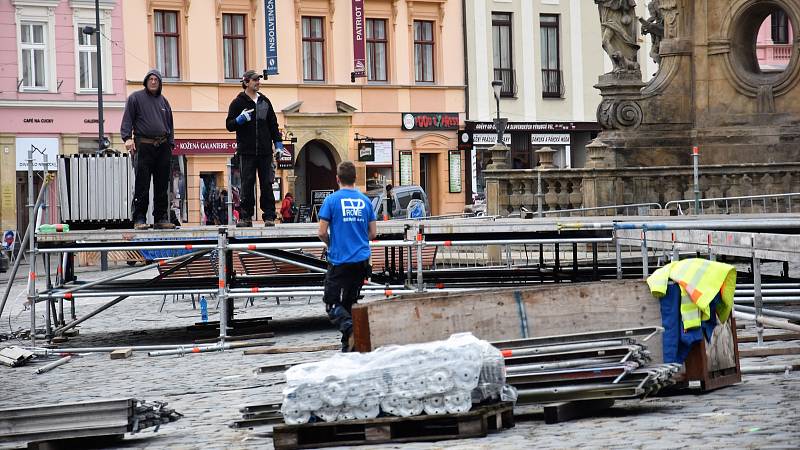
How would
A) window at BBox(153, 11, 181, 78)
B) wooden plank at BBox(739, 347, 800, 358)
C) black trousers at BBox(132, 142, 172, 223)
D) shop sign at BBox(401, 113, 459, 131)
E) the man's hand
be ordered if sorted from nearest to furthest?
wooden plank at BBox(739, 347, 800, 358) < the man's hand < black trousers at BBox(132, 142, 172, 223) < window at BBox(153, 11, 181, 78) < shop sign at BBox(401, 113, 459, 131)

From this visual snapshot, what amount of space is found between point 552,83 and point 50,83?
2043cm

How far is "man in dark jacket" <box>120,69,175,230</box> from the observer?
63.4 feet

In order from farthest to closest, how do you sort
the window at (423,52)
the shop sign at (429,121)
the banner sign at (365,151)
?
1. the window at (423,52)
2. the shop sign at (429,121)
3. the banner sign at (365,151)

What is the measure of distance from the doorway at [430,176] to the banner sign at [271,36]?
24.8 feet

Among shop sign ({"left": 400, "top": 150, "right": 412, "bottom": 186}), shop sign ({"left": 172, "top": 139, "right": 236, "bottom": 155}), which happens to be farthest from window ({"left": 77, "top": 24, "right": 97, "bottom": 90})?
shop sign ({"left": 400, "top": 150, "right": 412, "bottom": 186})

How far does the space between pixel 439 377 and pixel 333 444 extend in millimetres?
758

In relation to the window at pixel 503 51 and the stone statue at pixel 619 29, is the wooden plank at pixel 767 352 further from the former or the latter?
the window at pixel 503 51

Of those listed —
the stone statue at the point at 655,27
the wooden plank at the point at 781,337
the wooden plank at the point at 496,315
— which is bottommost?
the wooden plank at the point at 781,337

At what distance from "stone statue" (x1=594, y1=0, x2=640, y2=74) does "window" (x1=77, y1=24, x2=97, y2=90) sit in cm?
2823

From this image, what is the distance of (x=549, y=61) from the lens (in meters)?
66.9

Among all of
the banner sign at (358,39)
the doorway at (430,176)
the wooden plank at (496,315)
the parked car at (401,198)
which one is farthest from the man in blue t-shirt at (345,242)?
the doorway at (430,176)

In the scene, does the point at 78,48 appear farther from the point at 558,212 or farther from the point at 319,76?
the point at 558,212

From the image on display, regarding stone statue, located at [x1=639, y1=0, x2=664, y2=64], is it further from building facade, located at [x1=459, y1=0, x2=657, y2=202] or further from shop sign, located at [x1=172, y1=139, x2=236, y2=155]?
building facade, located at [x1=459, y1=0, x2=657, y2=202]

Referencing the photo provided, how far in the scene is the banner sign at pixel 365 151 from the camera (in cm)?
6162
